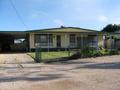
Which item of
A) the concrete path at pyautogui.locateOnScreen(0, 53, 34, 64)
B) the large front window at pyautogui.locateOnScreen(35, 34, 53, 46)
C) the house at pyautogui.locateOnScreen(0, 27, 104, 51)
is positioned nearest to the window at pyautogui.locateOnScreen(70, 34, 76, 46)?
the house at pyautogui.locateOnScreen(0, 27, 104, 51)

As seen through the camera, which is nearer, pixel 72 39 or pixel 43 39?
pixel 43 39

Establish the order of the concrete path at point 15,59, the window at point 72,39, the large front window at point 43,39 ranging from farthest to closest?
the window at point 72,39 → the large front window at point 43,39 → the concrete path at point 15,59

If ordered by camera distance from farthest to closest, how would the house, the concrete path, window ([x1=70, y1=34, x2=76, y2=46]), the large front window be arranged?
window ([x1=70, y1=34, x2=76, y2=46])
the large front window
the house
the concrete path

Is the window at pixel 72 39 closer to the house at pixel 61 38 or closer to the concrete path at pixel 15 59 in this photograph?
the house at pixel 61 38

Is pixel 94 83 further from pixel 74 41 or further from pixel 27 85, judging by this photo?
pixel 74 41

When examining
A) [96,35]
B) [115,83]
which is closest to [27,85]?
[115,83]

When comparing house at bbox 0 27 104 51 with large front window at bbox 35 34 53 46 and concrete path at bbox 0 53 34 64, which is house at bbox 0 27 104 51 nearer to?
large front window at bbox 35 34 53 46

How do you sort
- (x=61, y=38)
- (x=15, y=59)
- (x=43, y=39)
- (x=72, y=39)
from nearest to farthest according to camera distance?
1. (x=15, y=59)
2. (x=43, y=39)
3. (x=61, y=38)
4. (x=72, y=39)

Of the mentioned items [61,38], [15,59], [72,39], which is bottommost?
[15,59]

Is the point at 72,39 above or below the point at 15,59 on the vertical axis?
above

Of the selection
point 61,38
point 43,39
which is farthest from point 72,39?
point 43,39

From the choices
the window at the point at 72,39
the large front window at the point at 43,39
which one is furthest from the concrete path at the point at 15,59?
the window at the point at 72,39

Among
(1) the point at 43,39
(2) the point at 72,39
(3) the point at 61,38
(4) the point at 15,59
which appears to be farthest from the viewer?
(2) the point at 72,39

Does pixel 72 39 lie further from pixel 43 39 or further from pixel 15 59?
pixel 15 59
